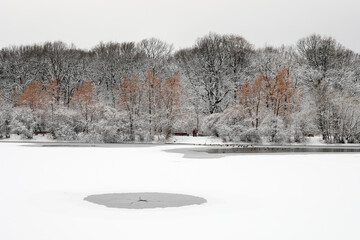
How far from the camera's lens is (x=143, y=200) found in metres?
12.3

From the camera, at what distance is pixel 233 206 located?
11.6 meters

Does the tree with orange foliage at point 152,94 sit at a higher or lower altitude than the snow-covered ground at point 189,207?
higher

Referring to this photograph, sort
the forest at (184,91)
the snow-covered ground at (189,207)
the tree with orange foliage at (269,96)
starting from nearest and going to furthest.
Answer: the snow-covered ground at (189,207) → the forest at (184,91) → the tree with orange foliage at (269,96)

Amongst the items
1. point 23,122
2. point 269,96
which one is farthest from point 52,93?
point 269,96

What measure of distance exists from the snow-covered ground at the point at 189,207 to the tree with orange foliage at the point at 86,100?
3409cm

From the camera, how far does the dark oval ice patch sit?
11587 millimetres

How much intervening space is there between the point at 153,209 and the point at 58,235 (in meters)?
3.15

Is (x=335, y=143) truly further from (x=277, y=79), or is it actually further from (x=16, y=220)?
(x=16, y=220)

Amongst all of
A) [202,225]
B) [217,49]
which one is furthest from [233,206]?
[217,49]

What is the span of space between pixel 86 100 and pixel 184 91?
13453 mm

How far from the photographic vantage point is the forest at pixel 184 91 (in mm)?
50031

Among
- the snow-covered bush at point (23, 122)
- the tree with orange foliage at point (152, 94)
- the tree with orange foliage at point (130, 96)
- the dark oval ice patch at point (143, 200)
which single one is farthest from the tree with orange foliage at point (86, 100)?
the dark oval ice patch at point (143, 200)

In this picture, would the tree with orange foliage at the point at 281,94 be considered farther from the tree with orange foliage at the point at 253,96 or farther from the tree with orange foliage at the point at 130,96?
the tree with orange foliage at the point at 130,96

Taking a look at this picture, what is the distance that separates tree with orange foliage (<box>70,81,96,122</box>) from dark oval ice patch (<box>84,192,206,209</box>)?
4195 cm
